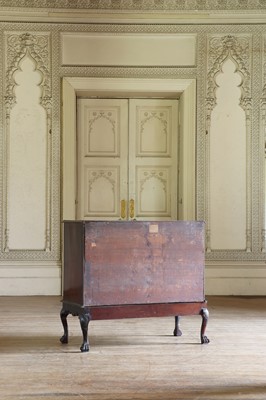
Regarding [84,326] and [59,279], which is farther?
[59,279]

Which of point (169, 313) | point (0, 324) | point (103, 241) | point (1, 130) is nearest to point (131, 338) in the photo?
point (169, 313)

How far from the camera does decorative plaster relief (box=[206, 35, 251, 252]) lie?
308 inches

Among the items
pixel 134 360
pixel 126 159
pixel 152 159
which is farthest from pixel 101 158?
pixel 134 360

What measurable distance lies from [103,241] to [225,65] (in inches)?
159

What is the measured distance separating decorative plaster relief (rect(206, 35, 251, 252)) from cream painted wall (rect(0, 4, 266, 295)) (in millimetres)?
12

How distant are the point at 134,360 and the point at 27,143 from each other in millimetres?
4137

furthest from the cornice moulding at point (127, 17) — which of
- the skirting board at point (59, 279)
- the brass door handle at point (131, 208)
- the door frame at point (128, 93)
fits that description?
the skirting board at point (59, 279)

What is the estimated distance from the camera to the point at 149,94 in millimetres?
7906

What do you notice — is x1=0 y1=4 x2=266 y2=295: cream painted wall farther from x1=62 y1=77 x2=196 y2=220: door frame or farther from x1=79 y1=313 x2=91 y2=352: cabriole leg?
x1=79 y1=313 x2=91 y2=352: cabriole leg

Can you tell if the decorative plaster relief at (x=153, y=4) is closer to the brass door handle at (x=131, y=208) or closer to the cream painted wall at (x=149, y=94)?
the cream painted wall at (x=149, y=94)

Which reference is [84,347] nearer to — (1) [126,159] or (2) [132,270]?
(2) [132,270]

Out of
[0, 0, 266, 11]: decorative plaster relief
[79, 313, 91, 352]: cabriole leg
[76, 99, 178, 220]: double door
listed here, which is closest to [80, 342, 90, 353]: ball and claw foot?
[79, 313, 91, 352]: cabriole leg

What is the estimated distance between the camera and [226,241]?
25.6ft

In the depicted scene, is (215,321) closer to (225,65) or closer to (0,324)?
(0,324)
